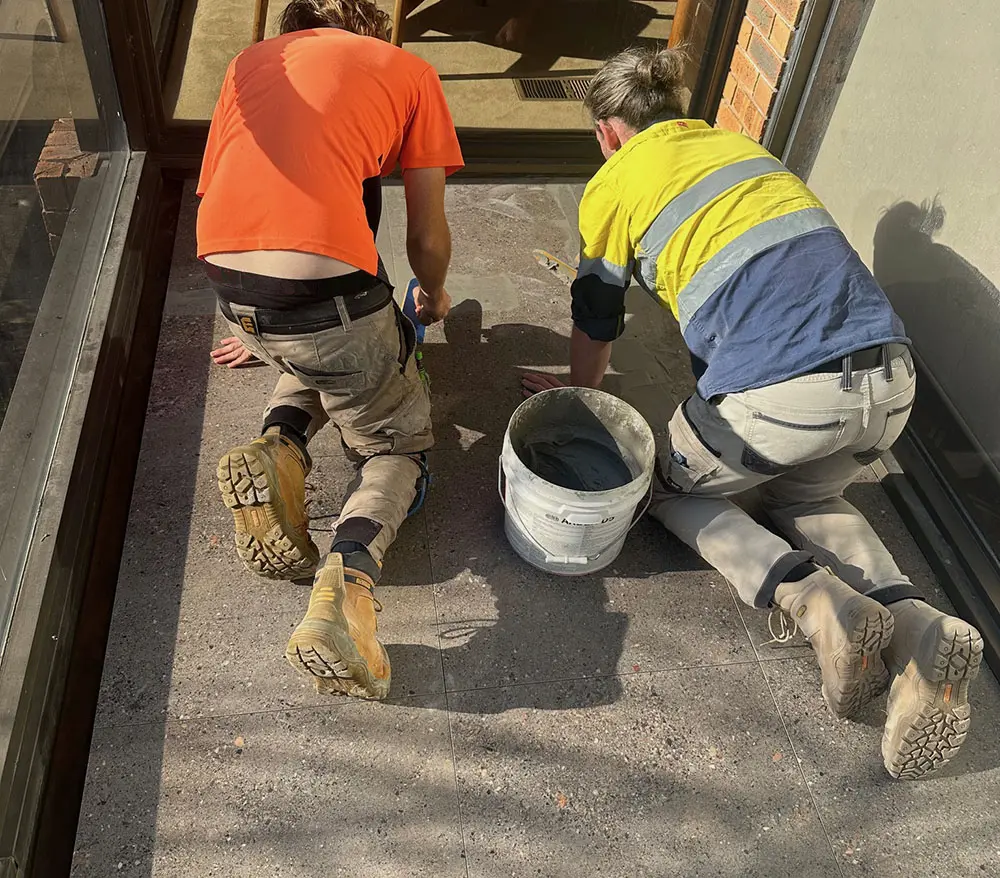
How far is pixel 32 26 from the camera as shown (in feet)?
9.11

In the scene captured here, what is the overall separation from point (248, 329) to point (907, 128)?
2.37 meters

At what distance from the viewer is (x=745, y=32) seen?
3.78 m

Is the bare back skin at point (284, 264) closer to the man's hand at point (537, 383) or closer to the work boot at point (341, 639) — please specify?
the work boot at point (341, 639)

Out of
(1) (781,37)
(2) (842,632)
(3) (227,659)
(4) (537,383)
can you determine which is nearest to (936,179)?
(1) (781,37)

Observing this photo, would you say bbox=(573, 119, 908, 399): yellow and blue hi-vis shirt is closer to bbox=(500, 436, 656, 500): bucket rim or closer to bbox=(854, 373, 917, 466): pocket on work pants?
bbox=(854, 373, 917, 466): pocket on work pants

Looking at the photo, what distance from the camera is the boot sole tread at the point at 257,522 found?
2236mm

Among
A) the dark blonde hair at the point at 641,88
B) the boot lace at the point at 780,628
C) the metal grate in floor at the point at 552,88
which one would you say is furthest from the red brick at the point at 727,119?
the boot lace at the point at 780,628

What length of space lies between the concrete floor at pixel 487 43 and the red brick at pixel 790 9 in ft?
2.71

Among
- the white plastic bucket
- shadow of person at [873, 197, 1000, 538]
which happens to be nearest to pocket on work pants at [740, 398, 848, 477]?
the white plastic bucket

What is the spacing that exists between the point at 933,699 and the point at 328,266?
187 centimetres

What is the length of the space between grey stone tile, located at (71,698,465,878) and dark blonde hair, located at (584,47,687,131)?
69.4 inches

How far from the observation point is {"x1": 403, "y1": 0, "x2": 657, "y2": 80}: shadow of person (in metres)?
4.28

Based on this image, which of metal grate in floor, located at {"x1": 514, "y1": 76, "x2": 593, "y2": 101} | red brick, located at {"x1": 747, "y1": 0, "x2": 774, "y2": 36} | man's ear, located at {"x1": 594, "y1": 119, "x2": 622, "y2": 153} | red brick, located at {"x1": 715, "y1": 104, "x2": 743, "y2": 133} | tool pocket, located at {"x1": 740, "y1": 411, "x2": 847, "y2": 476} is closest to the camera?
tool pocket, located at {"x1": 740, "y1": 411, "x2": 847, "y2": 476}

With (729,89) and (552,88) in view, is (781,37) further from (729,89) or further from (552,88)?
(552,88)
